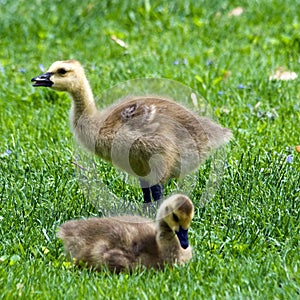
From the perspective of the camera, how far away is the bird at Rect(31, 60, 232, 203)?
14.7 feet

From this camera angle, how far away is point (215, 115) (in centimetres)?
591

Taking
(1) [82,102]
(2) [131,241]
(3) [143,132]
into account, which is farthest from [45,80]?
(2) [131,241]

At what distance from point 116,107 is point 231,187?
818mm

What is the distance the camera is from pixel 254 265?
13.1 ft

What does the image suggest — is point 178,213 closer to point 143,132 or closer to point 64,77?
point 143,132

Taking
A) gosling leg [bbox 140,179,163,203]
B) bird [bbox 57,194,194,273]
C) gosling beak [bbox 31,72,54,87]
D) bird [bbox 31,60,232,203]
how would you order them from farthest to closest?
gosling beak [bbox 31,72,54,87] → gosling leg [bbox 140,179,163,203] → bird [bbox 31,60,232,203] → bird [bbox 57,194,194,273]

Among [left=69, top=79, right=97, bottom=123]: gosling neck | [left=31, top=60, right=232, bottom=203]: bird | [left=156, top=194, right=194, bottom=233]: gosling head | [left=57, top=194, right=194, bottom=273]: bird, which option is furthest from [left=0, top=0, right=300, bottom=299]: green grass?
[left=69, top=79, right=97, bottom=123]: gosling neck

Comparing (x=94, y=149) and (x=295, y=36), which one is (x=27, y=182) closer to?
(x=94, y=149)

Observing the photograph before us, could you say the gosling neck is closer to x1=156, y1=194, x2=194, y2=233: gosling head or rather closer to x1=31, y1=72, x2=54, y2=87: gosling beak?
x1=31, y1=72, x2=54, y2=87: gosling beak

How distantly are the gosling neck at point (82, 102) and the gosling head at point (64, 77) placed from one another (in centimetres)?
2

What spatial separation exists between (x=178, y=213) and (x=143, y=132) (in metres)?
0.61

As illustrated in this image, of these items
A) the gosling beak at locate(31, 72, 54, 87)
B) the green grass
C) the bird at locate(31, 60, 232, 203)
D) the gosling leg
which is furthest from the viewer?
the gosling beak at locate(31, 72, 54, 87)

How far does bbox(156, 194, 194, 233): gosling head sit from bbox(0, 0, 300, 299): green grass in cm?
21

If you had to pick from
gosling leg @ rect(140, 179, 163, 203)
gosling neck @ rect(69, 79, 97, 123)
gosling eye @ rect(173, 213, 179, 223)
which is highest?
gosling neck @ rect(69, 79, 97, 123)
